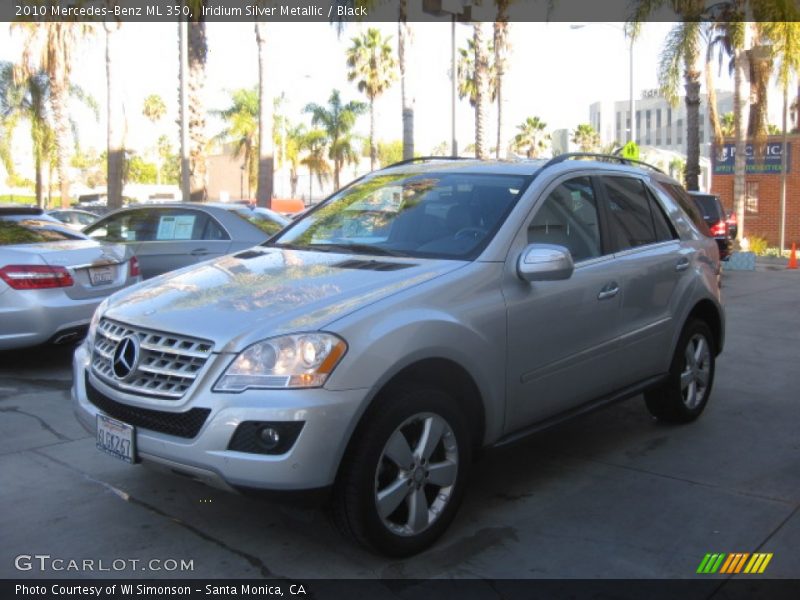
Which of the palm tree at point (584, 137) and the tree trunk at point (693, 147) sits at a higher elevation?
the palm tree at point (584, 137)

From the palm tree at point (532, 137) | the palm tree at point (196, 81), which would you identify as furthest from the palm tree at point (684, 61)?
the palm tree at point (532, 137)

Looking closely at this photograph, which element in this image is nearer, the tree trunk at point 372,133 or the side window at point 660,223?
the side window at point 660,223

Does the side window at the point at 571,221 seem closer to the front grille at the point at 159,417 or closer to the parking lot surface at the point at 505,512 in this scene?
the parking lot surface at the point at 505,512

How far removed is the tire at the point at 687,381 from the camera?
5.64 m

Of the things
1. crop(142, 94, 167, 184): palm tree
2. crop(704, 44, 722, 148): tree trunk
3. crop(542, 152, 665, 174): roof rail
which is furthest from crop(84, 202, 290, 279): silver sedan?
crop(142, 94, 167, 184): palm tree

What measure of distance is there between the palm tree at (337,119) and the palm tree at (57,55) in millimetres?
20727

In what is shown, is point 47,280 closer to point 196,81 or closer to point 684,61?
point 196,81

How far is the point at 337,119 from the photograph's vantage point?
5194 cm

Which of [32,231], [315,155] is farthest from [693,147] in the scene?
[315,155]

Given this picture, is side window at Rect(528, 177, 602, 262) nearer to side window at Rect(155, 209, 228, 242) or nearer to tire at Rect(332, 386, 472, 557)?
tire at Rect(332, 386, 472, 557)

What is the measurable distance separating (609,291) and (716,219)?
13.5m

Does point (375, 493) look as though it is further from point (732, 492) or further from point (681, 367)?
point (681, 367)
